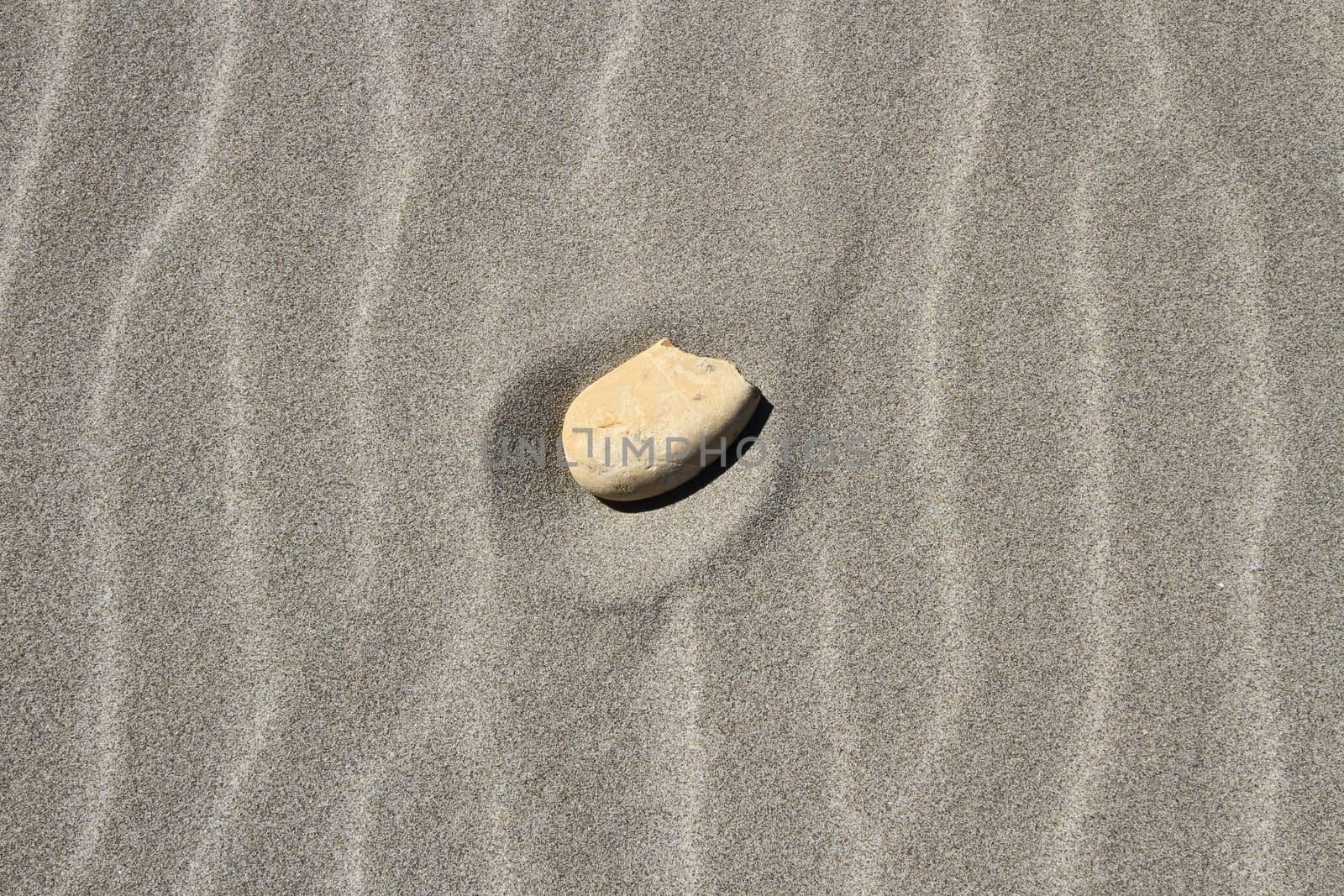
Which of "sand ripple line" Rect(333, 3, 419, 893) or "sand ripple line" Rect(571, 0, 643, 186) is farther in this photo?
"sand ripple line" Rect(571, 0, 643, 186)

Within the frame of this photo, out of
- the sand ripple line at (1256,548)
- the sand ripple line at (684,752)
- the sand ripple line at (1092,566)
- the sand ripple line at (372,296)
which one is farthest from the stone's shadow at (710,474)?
the sand ripple line at (1256,548)

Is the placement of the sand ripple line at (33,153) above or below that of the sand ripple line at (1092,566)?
above

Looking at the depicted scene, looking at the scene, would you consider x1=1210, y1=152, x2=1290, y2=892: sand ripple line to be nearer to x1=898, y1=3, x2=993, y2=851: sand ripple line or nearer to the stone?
x1=898, y1=3, x2=993, y2=851: sand ripple line

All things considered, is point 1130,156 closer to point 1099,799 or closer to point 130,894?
point 1099,799

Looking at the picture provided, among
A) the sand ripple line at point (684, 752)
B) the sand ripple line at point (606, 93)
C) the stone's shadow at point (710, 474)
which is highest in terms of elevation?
the sand ripple line at point (606, 93)

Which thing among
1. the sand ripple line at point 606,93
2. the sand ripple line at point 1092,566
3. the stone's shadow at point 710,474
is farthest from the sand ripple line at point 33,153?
the sand ripple line at point 1092,566

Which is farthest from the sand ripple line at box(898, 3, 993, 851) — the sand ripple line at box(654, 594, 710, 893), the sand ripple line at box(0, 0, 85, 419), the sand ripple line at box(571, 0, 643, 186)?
the sand ripple line at box(0, 0, 85, 419)

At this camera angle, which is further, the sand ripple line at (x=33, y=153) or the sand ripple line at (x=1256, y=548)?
the sand ripple line at (x=33, y=153)

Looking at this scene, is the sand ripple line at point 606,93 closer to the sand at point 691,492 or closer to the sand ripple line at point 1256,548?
the sand at point 691,492
